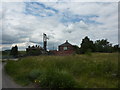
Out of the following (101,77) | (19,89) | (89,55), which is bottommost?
(19,89)

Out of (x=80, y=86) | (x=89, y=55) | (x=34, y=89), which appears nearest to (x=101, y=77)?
(x=80, y=86)

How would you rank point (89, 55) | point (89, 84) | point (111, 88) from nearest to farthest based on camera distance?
1. point (111, 88)
2. point (89, 84)
3. point (89, 55)

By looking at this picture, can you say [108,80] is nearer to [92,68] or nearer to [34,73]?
[92,68]

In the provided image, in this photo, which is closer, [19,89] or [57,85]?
[57,85]

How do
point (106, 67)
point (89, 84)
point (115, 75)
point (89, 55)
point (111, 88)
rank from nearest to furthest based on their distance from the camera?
point (111, 88) < point (89, 84) < point (115, 75) < point (106, 67) < point (89, 55)

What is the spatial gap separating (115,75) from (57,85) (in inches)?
113

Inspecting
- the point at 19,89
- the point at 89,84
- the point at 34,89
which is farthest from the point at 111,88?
the point at 19,89

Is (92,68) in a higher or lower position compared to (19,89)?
higher

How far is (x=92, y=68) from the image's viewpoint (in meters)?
8.38

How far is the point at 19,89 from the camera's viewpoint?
6758 mm

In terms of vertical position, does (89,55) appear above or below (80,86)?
above

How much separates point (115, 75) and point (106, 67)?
1123 millimetres

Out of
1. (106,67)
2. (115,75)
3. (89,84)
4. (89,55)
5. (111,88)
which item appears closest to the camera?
(111,88)

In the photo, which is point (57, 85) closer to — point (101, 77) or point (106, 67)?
point (101, 77)
